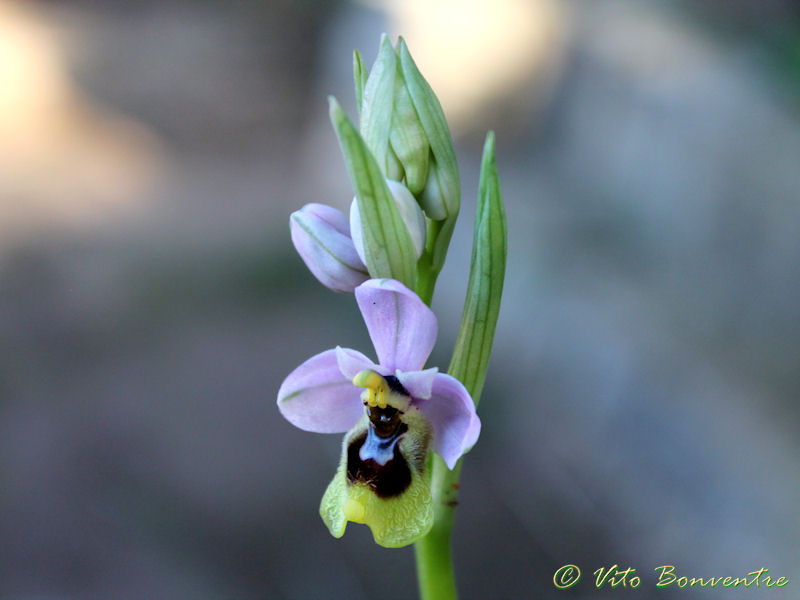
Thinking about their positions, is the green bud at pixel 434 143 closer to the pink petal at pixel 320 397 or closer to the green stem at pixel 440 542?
the pink petal at pixel 320 397

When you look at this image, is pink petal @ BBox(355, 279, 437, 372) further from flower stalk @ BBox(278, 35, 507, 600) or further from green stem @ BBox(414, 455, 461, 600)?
green stem @ BBox(414, 455, 461, 600)

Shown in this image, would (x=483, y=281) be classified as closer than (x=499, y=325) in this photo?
Yes

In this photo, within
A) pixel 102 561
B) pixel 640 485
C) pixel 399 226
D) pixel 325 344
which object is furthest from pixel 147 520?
pixel 399 226

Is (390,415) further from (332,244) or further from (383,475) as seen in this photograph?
(332,244)

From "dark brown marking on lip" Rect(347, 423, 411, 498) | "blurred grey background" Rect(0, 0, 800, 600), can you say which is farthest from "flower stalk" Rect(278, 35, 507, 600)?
"blurred grey background" Rect(0, 0, 800, 600)

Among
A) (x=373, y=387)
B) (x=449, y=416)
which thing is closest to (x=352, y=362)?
(x=373, y=387)
